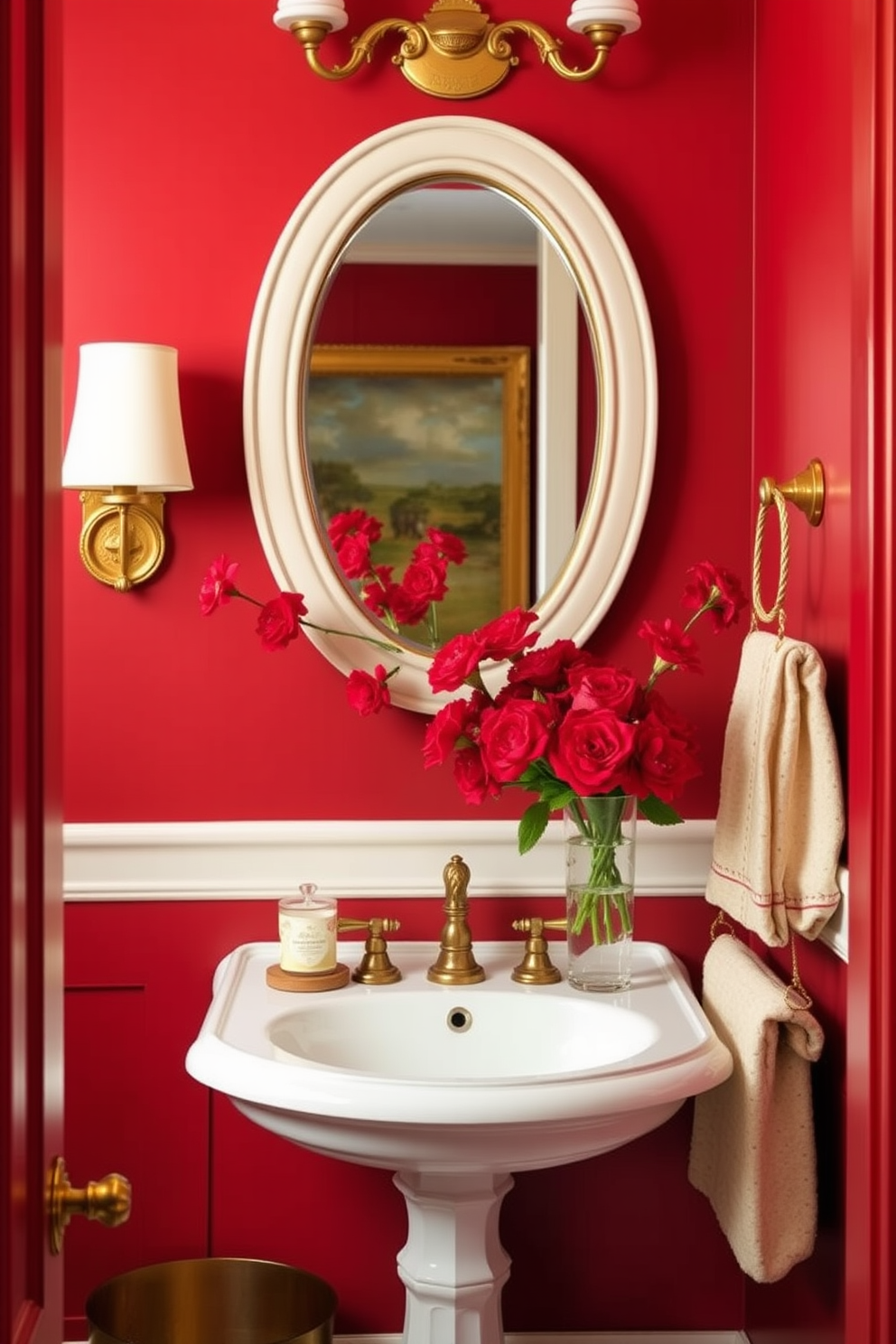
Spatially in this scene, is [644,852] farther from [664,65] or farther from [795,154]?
[664,65]

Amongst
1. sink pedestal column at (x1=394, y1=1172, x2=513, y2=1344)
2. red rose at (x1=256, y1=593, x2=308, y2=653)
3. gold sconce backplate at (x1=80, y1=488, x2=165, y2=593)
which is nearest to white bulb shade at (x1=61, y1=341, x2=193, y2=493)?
gold sconce backplate at (x1=80, y1=488, x2=165, y2=593)

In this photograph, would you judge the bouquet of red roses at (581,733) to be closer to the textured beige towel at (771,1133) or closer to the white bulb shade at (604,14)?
the textured beige towel at (771,1133)

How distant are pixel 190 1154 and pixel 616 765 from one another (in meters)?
0.87

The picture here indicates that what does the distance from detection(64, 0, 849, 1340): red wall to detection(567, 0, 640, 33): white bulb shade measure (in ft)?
0.26

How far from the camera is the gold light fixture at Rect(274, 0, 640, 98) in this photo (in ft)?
7.05

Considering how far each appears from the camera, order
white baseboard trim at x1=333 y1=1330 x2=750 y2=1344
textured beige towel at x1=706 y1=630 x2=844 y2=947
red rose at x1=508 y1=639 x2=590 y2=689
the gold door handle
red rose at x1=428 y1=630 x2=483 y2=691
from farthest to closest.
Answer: white baseboard trim at x1=333 y1=1330 x2=750 y2=1344 < red rose at x1=508 y1=639 x2=590 y2=689 < red rose at x1=428 y1=630 x2=483 y2=691 < textured beige towel at x1=706 y1=630 x2=844 y2=947 < the gold door handle

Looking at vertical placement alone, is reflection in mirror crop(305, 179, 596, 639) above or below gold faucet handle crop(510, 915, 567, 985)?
above

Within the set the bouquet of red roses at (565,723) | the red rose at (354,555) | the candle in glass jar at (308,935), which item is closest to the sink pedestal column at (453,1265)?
the candle in glass jar at (308,935)

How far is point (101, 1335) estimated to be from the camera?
2.02m

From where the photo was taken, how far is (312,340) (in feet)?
7.18

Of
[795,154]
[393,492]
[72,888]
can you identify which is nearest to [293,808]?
[72,888]

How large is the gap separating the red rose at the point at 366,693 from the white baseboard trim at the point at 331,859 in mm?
210

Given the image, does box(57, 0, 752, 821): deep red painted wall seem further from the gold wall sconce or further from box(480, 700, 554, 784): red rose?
box(480, 700, 554, 784): red rose
